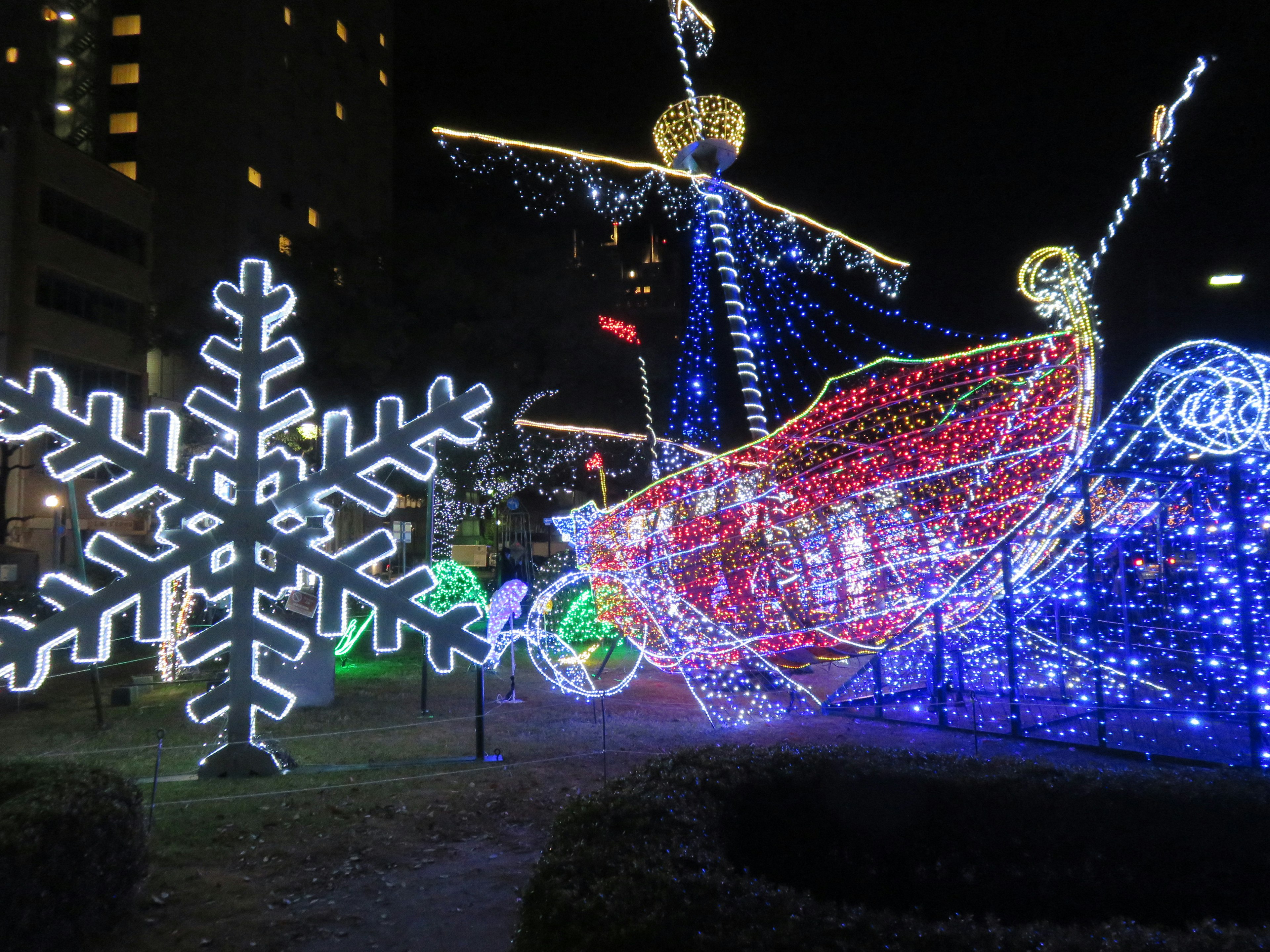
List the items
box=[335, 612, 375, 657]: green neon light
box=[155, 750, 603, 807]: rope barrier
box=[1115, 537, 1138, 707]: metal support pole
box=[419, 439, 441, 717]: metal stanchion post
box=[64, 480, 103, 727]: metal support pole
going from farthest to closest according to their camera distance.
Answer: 1. box=[335, 612, 375, 657]: green neon light
2. box=[419, 439, 441, 717]: metal stanchion post
3. box=[1115, 537, 1138, 707]: metal support pole
4. box=[64, 480, 103, 727]: metal support pole
5. box=[155, 750, 603, 807]: rope barrier

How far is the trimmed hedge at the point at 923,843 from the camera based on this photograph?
11.6 feet

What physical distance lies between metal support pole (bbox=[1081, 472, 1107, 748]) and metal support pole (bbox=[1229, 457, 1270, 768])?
1080 millimetres

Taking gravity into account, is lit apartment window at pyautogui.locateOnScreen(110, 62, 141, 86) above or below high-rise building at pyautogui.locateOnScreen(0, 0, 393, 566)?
above

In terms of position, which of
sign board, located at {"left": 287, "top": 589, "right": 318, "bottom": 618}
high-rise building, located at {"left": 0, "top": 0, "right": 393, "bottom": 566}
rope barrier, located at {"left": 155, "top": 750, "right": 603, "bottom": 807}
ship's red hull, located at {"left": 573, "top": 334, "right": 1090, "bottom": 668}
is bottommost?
rope barrier, located at {"left": 155, "top": 750, "right": 603, "bottom": 807}


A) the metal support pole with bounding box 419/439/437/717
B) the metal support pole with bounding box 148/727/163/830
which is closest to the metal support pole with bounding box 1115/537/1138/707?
the metal support pole with bounding box 419/439/437/717

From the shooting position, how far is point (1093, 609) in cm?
830

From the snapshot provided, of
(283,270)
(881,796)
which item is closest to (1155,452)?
(881,796)

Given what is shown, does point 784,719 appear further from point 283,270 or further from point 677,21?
point 283,270

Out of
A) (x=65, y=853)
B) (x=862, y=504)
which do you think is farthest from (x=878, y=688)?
(x=65, y=853)

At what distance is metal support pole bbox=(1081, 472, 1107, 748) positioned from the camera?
324 inches

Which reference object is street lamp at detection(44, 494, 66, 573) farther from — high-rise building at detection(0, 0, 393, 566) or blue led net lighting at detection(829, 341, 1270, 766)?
blue led net lighting at detection(829, 341, 1270, 766)

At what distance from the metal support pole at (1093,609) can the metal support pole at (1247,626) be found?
1.08 metres

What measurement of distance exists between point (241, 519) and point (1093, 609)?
23.5ft

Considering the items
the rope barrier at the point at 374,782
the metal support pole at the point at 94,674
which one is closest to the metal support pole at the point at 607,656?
the rope barrier at the point at 374,782
